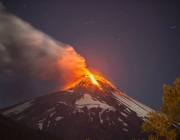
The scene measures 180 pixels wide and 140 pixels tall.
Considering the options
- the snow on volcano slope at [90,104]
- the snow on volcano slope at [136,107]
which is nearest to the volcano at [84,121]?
the snow on volcano slope at [90,104]

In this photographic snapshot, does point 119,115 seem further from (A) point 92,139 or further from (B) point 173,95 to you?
(B) point 173,95

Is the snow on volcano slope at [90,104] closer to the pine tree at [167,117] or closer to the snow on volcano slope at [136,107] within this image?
the snow on volcano slope at [136,107]

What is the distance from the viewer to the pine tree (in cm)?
1098

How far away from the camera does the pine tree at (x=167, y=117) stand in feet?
36.0

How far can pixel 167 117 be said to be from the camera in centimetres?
1148

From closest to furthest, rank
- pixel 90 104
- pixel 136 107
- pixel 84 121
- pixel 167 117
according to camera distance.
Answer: pixel 167 117
pixel 84 121
pixel 90 104
pixel 136 107

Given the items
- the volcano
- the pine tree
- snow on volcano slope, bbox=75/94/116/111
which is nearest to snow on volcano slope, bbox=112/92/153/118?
the volcano

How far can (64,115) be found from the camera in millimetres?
109562

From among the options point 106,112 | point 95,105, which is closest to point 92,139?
point 106,112

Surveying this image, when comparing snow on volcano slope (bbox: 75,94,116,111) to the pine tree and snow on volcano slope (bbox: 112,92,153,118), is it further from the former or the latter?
the pine tree

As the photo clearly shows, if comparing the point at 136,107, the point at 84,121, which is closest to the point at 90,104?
the point at 84,121

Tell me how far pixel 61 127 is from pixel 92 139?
70.0ft

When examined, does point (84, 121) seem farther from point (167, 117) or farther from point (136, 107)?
point (167, 117)

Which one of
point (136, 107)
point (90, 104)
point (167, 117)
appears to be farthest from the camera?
point (136, 107)
